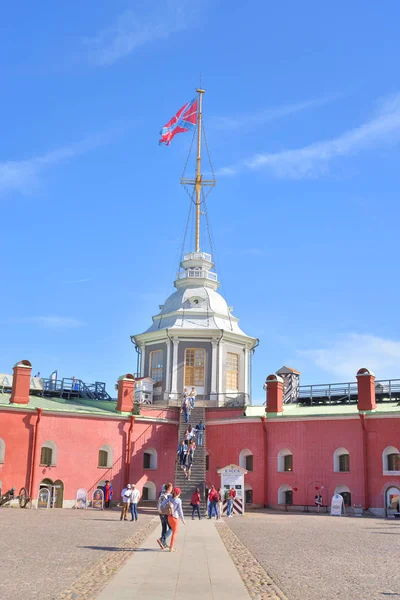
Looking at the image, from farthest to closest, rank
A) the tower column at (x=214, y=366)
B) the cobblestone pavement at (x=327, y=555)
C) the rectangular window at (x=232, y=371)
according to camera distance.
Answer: the rectangular window at (x=232, y=371) < the tower column at (x=214, y=366) < the cobblestone pavement at (x=327, y=555)

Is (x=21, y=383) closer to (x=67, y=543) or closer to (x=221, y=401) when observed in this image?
(x=221, y=401)

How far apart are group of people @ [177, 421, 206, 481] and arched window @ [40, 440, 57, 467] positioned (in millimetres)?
6398

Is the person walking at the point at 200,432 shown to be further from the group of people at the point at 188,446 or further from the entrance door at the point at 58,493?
the entrance door at the point at 58,493

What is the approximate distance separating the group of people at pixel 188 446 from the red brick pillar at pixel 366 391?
28.7 feet

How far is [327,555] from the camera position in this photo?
680 inches

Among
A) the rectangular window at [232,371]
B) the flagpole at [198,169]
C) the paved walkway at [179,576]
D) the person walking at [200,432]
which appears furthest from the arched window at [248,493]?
→ the paved walkway at [179,576]

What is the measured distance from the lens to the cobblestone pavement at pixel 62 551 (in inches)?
481

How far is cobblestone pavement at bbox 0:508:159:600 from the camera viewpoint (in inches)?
481

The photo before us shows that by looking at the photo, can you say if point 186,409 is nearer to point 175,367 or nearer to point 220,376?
point 175,367

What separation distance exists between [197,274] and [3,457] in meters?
19.0

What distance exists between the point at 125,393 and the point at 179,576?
26.7 m

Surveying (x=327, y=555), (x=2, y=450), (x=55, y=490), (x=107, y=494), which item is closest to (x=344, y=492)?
(x=107, y=494)

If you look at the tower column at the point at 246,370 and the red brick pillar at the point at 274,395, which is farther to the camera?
the tower column at the point at 246,370

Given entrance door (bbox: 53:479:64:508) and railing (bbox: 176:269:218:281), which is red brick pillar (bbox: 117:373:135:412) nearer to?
entrance door (bbox: 53:479:64:508)
